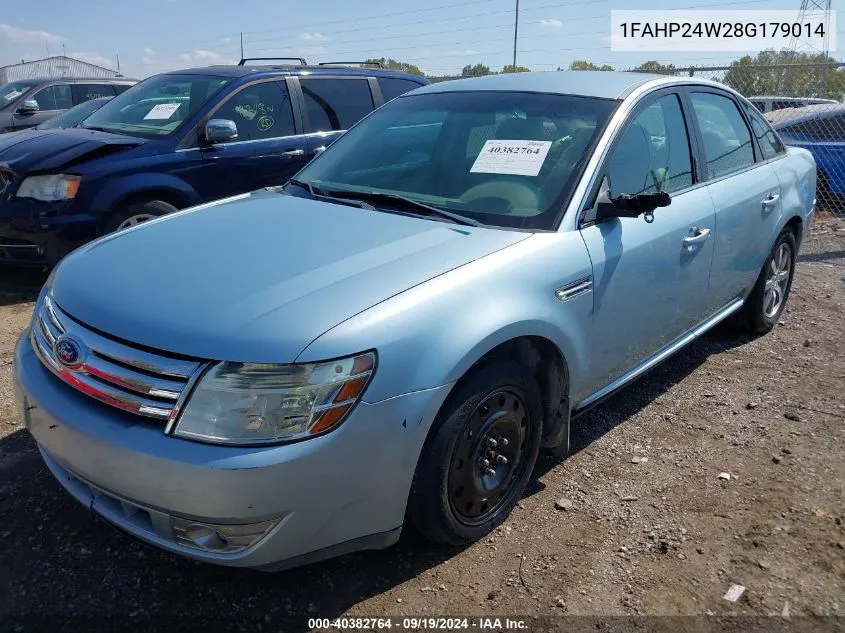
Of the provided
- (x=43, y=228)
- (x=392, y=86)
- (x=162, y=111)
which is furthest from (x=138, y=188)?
(x=392, y=86)

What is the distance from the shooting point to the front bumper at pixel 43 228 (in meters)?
5.22

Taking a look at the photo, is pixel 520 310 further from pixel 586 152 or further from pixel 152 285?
pixel 152 285

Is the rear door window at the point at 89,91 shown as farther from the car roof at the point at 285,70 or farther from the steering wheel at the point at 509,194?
the steering wheel at the point at 509,194

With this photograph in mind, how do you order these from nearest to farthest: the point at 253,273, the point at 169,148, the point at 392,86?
the point at 253,273 < the point at 169,148 < the point at 392,86

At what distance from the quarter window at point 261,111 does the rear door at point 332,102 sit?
197 millimetres

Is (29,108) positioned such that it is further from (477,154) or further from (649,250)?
(649,250)

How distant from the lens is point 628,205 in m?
2.97

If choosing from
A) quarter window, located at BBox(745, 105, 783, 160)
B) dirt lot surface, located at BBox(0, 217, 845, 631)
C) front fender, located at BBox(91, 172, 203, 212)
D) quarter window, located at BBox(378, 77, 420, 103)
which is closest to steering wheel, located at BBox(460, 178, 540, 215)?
dirt lot surface, located at BBox(0, 217, 845, 631)

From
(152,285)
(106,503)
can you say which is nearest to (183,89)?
(152,285)

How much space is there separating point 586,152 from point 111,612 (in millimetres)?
2529

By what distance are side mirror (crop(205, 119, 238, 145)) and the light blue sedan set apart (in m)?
2.05

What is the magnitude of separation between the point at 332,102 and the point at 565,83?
3.61 m

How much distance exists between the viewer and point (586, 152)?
3051mm

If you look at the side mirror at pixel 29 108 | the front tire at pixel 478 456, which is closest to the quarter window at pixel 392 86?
the front tire at pixel 478 456
